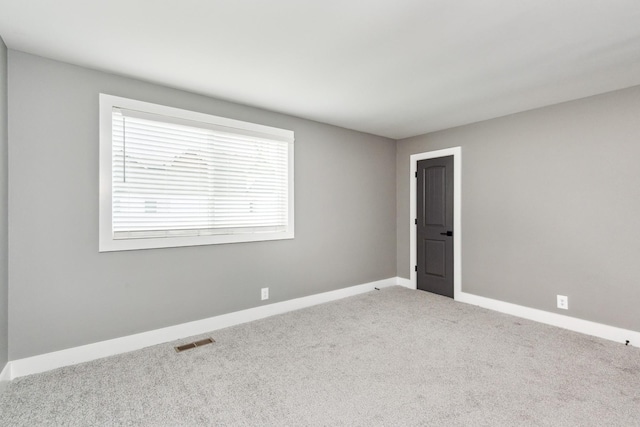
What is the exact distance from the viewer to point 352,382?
7.68ft

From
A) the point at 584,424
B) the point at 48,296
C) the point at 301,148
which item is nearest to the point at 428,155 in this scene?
the point at 301,148

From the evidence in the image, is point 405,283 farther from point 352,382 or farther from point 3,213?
point 3,213

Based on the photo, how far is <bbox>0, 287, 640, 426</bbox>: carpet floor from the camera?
1958 mm

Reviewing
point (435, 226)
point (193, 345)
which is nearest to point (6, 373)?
point (193, 345)

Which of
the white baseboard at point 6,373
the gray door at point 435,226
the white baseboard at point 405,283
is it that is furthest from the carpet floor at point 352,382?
the white baseboard at point 405,283

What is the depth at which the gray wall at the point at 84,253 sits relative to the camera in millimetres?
2432

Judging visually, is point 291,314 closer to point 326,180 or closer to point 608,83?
point 326,180

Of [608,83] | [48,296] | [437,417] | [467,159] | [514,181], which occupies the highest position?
[608,83]

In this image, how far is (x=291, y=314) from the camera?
12.6ft

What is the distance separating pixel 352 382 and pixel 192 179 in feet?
7.82

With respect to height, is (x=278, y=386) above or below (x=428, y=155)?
below

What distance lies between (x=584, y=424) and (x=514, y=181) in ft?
8.88

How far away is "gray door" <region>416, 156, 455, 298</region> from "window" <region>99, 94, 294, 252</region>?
2.15m

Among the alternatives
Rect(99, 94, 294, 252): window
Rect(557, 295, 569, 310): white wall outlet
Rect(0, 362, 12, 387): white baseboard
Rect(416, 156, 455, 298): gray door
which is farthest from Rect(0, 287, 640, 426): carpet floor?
Rect(416, 156, 455, 298): gray door
